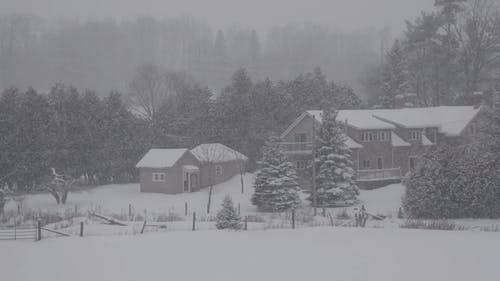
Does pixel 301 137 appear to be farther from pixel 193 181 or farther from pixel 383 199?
pixel 383 199

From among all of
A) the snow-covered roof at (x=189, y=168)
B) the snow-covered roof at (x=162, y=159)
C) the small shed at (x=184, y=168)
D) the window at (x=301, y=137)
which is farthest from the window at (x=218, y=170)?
the window at (x=301, y=137)

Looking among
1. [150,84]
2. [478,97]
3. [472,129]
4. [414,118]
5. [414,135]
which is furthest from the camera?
[150,84]

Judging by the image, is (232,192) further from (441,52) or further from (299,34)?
(299,34)

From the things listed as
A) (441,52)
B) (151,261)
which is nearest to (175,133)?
(441,52)

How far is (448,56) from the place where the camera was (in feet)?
197

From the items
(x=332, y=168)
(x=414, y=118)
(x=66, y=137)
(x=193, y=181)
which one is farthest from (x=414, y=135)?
(x=66, y=137)

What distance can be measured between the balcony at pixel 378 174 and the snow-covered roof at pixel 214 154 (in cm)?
1196

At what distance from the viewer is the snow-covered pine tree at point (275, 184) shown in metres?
35.3

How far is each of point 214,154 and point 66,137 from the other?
14895 millimetres

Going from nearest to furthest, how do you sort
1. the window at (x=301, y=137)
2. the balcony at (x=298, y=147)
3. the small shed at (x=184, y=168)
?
the small shed at (x=184, y=168)
the balcony at (x=298, y=147)
the window at (x=301, y=137)

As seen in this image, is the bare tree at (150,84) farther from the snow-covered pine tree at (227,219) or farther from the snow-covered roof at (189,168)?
the snow-covered pine tree at (227,219)

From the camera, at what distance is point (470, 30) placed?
5806 centimetres

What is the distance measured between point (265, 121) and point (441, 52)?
24.5 metres

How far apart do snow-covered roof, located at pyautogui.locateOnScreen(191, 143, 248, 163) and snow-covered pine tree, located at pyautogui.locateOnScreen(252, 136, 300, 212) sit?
1004 cm
